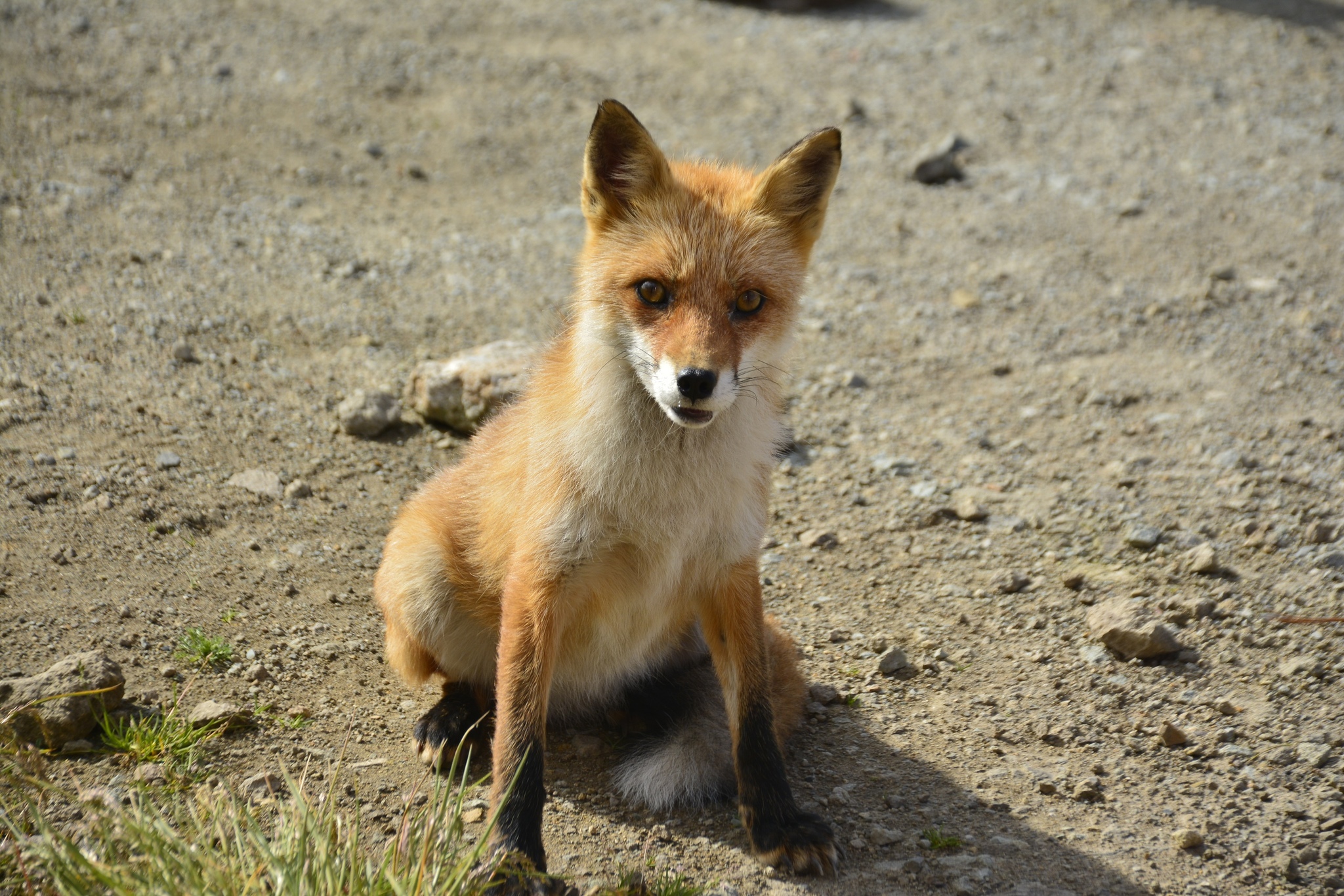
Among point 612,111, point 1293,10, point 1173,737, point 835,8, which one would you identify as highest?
point 1293,10

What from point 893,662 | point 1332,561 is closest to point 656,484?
point 893,662

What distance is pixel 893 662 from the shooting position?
3.72 meters

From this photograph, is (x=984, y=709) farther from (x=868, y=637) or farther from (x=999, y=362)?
(x=999, y=362)

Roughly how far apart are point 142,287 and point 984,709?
15.0 ft

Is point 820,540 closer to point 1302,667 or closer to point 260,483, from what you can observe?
point 1302,667

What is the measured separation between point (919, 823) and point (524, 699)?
1.21 metres

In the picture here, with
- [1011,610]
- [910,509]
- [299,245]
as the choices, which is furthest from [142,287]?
[1011,610]

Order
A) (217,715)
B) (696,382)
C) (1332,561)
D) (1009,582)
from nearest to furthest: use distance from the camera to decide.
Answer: (696,382) → (217,715) → (1332,561) → (1009,582)

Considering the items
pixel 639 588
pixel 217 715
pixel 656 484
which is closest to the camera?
pixel 656 484

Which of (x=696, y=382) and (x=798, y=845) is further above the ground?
(x=696, y=382)

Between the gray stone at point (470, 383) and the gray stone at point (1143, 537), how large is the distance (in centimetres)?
264

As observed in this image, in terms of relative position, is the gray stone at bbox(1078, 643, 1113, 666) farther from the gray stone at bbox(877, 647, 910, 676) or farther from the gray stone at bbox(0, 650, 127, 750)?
the gray stone at bbox(0, 650, 127, 750)

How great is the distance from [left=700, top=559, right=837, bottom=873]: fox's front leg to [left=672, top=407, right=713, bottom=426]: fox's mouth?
572 mm

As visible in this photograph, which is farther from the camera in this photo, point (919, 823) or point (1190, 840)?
point (919, 823)
